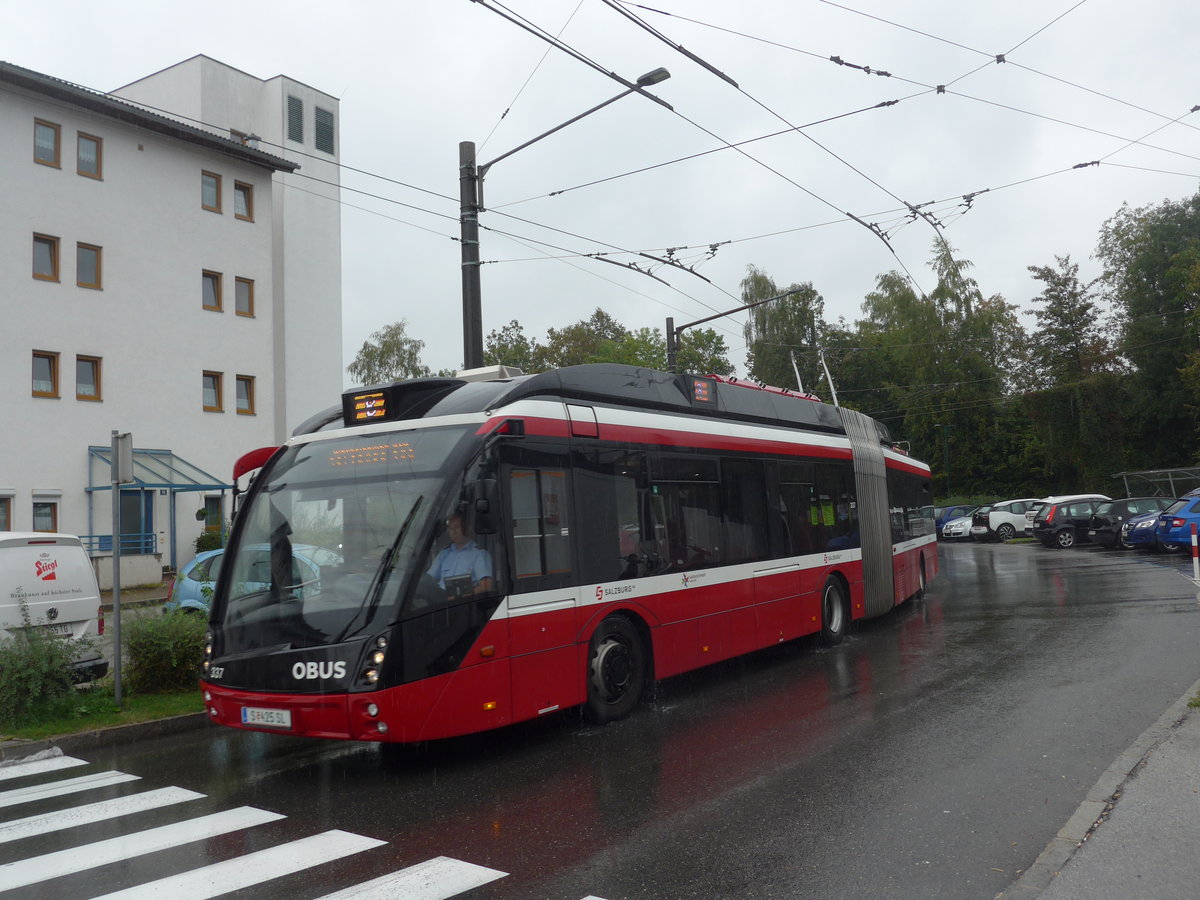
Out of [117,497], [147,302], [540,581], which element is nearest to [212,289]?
[147,302]

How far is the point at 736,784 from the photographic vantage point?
6406 mm

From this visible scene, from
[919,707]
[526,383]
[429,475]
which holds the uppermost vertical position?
[526,383]

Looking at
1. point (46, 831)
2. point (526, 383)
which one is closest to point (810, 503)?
point (526, 383)

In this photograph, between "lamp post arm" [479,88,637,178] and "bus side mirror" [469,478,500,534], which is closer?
"bus side mirror" [469,478,500,534]

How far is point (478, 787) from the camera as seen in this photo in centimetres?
664

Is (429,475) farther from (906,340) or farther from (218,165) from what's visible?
(906,340)

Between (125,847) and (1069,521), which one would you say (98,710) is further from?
(1069,521)

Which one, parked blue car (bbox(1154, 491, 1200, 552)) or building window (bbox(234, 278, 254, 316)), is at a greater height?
building window (bbox(234, 278, 254, 316))

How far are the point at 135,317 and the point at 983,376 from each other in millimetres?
49376

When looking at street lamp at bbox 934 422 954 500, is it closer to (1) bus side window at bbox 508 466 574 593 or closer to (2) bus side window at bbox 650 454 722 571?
(2) bus side window at bbox 650 454 722 571

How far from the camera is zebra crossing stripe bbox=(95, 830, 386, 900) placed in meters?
4.86

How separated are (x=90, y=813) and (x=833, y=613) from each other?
9.25 m

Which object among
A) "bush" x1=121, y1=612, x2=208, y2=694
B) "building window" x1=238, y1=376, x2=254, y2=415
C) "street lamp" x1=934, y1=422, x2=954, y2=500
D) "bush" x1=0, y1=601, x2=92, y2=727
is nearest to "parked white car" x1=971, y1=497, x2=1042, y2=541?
"street lamp" x1=934, y1=422, x2=954, y2=500

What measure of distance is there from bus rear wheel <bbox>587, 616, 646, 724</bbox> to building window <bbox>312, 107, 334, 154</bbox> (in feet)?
111
